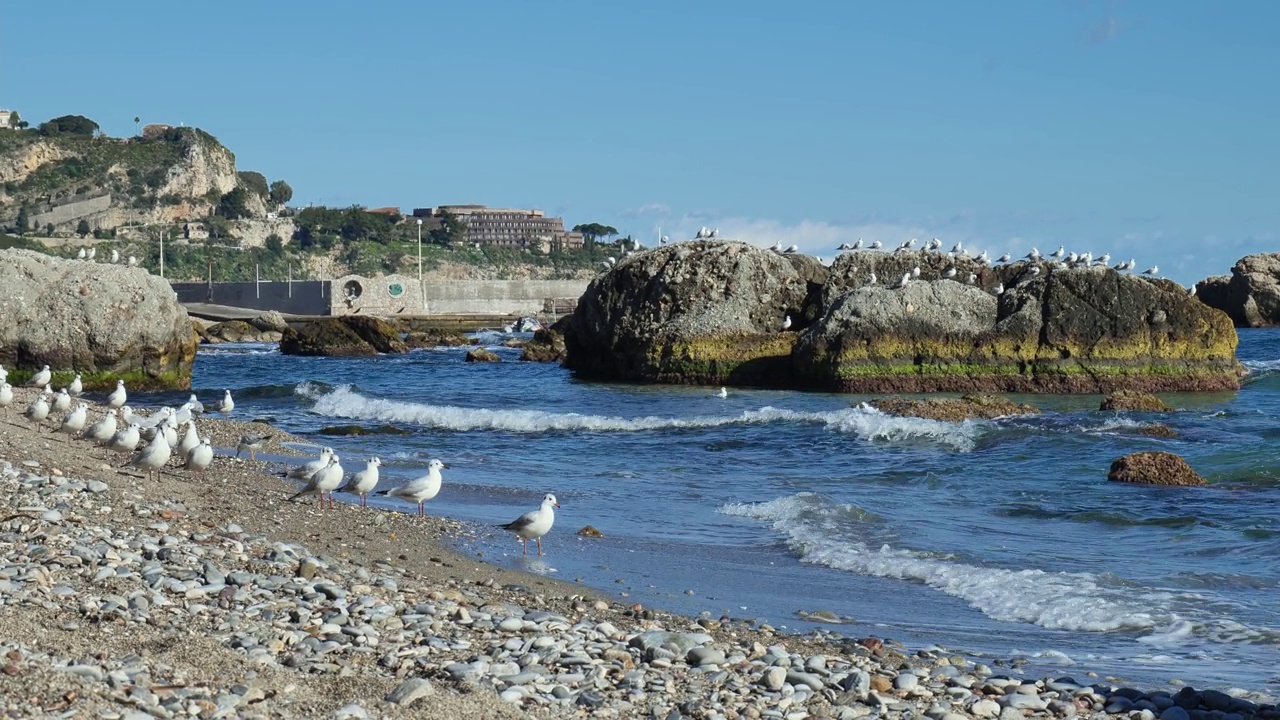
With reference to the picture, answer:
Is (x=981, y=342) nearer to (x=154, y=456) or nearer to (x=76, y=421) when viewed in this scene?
(x=76, y=421)

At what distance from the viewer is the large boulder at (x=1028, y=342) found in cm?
2908

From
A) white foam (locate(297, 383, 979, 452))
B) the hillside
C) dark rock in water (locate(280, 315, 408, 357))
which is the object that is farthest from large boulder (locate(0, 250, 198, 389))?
the hillside

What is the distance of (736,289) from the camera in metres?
33.1

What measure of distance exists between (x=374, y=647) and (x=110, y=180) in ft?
550

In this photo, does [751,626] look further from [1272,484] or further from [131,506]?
[1272,484]

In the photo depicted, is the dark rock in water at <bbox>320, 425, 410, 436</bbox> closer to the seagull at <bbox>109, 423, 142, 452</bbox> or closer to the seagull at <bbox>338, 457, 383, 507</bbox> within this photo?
the seagull at <bbox>109, 423, 142, 452</bbox>

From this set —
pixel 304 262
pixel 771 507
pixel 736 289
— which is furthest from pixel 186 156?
pixel 771 507

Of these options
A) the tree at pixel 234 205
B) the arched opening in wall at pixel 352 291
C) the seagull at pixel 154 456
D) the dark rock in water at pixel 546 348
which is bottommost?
the seagull at pixel 154 456

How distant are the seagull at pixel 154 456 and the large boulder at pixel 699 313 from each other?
18.7m

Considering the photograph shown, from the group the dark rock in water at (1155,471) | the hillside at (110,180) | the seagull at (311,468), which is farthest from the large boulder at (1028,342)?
the hillside at (110,180)

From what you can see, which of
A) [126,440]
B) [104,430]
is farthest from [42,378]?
[126,440]

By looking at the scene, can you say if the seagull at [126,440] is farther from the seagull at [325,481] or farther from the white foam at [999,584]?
the white foam at [999,584]

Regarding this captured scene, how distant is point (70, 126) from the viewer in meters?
173

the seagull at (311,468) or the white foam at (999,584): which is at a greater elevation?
the seagull at (311,468)
